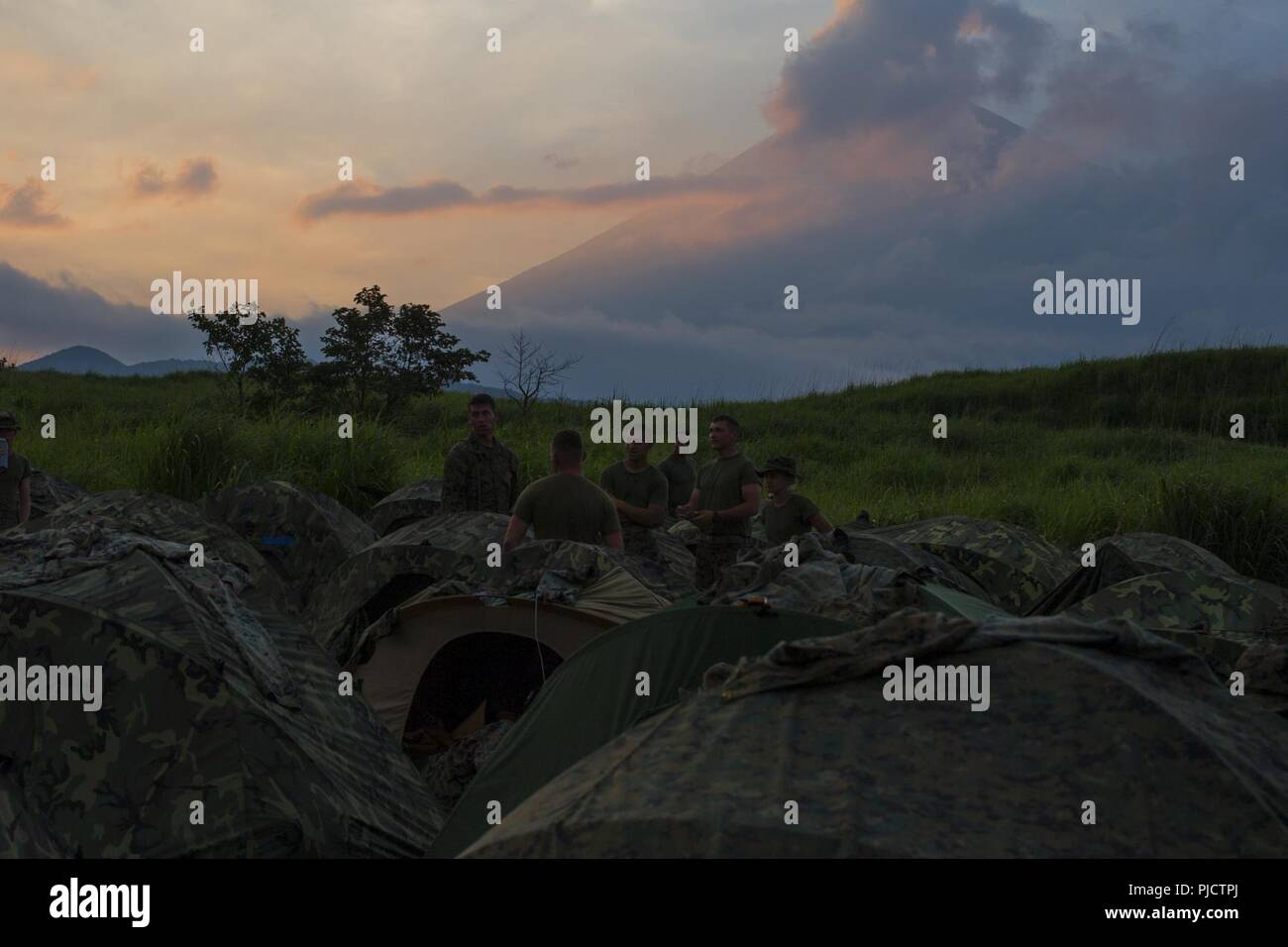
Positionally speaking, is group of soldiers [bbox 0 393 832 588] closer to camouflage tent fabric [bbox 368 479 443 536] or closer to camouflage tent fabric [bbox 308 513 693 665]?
camouflage tent fabric [bbox 308 513 693 665]

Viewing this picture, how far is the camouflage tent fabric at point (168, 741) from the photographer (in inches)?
181

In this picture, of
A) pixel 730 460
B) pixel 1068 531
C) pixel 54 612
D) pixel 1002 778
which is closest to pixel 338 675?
pixel 54 612

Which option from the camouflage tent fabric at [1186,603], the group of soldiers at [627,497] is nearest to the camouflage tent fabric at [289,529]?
the group of soldiers at [627,497]

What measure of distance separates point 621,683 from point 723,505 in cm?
473

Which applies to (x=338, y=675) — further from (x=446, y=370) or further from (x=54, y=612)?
(x=446, y=370)

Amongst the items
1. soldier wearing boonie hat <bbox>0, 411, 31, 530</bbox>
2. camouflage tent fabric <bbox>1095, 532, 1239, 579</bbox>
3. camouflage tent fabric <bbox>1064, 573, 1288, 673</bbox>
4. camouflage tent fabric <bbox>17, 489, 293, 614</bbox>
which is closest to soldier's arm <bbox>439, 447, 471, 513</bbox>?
camouflage tent fabric <bbox>17, 489, 293, 614</bbox>

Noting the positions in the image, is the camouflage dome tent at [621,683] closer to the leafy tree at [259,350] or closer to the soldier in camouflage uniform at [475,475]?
the soldier in camouflage uniform at [475,475]

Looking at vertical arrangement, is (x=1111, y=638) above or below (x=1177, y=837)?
above

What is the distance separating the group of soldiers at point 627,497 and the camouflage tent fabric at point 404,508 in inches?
154

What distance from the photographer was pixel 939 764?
3.24 m

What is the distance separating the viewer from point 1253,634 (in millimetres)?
6992

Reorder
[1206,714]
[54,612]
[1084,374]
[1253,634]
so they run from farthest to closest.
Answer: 1. [1084,374]
2. [1253,634]
3. [54,612]
4. [1206,714]
